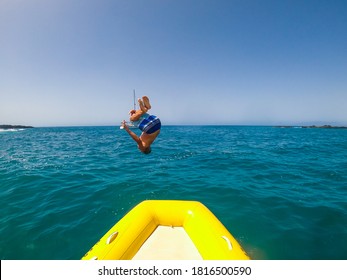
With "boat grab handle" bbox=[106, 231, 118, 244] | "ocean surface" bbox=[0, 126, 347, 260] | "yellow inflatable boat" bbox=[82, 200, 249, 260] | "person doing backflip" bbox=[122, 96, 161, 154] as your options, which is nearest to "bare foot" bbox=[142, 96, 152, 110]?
"person doing backflip" bbox=[122, 96, 161, 154]

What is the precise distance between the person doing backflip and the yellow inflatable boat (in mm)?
1986

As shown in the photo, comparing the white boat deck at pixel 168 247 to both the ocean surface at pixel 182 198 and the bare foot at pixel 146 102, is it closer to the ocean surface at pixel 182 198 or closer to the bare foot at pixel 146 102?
the ocean surface at pixel 182 198

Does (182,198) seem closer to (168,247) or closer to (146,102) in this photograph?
(168,247)

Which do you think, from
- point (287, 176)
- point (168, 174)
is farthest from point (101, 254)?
point (287, 176)

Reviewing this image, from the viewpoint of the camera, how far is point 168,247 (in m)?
4.14

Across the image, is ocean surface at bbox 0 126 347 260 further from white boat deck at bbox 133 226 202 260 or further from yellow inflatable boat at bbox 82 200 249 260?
white boat deck at bbox 133 226 202 260

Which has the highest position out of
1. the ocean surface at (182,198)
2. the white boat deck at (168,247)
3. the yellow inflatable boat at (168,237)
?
the yellow inflatable boat at (168,237)

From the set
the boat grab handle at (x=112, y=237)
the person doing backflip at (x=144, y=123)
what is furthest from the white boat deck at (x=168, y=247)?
the person doing backflip at (x=144, y=123)

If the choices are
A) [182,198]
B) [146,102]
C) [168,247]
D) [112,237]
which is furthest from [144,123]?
[182,198]

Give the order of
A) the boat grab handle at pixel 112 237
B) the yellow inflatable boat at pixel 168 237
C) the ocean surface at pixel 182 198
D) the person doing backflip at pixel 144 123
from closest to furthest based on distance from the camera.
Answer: the yellow inflatable boat at pixel 168 237
the boat grab handle at pixel 112 237
the ocean surface at pixel 182 198
the person doing backflip at pixel 144 123

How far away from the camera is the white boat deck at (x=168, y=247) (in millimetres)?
3881

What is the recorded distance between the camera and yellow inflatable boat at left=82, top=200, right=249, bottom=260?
3.68 m

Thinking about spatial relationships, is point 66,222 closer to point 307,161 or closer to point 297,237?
point 297,237

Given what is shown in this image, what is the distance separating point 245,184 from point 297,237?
12.5 feet
